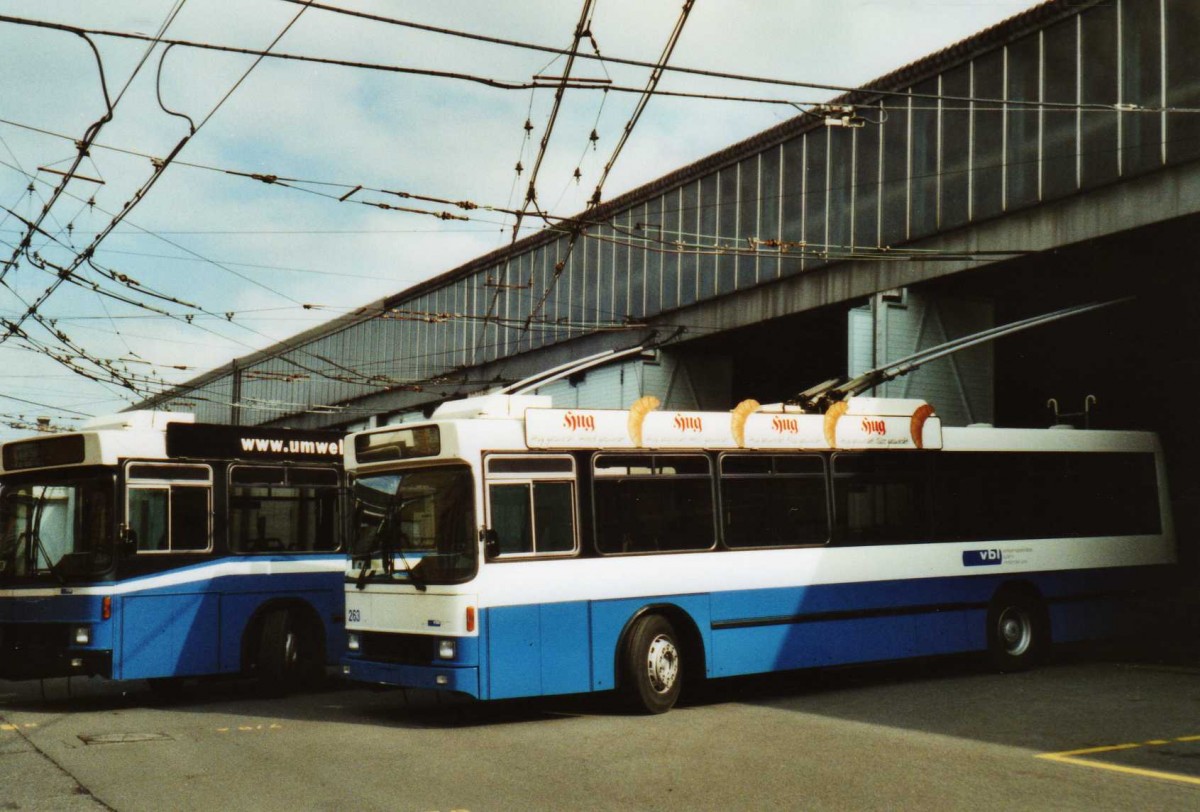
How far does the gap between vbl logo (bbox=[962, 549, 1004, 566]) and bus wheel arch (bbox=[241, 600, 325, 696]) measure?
719 cm

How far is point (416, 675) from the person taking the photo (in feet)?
37.9

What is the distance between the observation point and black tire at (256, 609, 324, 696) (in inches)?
564

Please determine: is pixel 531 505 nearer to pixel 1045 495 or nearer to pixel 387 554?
pixel 387 554

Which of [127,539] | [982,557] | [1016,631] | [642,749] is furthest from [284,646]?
[1016,631]

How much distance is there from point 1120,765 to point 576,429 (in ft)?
17.4

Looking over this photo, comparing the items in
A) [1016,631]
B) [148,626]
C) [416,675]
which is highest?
[148,626]

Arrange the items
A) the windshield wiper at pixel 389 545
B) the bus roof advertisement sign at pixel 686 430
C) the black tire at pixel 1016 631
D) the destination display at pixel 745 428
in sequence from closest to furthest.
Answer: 1. the windshield wiper at pixel 389 545
2. the destination display at pixel 745 428
3. the bus roof advertisement sign at pixel 686 430
4. the black tire at pixel 1016 631

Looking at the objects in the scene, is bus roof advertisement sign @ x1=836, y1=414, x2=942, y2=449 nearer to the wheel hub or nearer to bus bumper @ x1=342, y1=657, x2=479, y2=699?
the wheel hub

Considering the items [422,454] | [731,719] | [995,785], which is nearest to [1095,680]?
[731,719]

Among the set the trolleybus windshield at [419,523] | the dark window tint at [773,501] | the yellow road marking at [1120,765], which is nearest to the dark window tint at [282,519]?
the trolleybus windshield at [419,523]

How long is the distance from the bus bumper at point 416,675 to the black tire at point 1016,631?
6.46m

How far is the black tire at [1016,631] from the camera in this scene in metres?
15.0

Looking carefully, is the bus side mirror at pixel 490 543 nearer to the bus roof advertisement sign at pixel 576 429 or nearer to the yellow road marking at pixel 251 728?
the bus roof advertisement sign at pixel 576 429

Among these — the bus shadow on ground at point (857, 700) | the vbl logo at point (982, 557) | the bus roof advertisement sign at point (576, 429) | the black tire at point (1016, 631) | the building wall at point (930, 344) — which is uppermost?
the building wall at point (930, 344)
